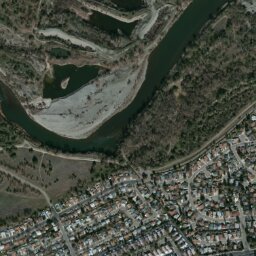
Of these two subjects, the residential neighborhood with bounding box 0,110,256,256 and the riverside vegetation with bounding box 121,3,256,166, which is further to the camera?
the riverside vegetation with bounding box 121,3,256,166

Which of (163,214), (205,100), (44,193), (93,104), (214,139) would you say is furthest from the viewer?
(93,104)

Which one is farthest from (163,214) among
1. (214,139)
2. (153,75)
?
(153,75)

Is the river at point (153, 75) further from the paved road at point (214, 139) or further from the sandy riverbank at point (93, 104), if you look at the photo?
the paved road at point (214, 139)

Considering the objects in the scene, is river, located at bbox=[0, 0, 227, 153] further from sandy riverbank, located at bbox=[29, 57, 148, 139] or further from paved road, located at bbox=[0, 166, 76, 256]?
paved road, located at bbox=[0, 166, 76, 256]

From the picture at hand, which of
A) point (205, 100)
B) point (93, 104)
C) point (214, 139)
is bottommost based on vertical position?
point (214, 139)

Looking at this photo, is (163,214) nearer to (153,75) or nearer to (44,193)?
(44,193)

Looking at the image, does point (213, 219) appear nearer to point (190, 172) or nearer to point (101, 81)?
point (190, 172)

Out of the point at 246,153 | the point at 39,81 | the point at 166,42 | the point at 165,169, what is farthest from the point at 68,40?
the point at 246,153

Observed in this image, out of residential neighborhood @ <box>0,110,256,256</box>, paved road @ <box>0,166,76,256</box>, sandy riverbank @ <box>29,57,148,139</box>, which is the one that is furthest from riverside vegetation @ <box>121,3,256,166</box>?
paved road @ <box>0,166,76,256</box>

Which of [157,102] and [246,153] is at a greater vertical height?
[157,102]
